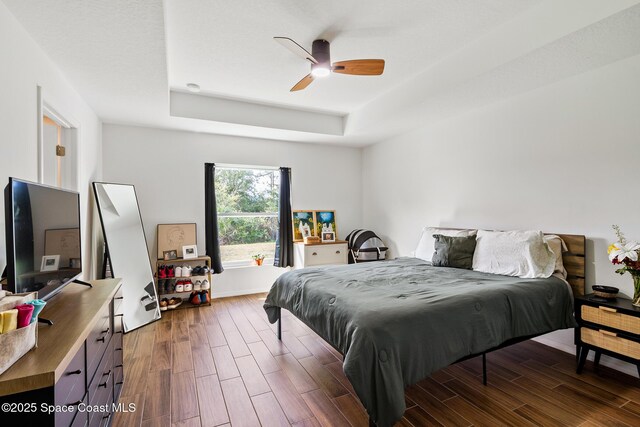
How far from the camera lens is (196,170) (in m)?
4.52

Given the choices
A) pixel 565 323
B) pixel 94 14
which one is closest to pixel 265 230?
pixel 94 14

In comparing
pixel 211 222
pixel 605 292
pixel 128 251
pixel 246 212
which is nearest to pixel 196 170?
pixel 211 222

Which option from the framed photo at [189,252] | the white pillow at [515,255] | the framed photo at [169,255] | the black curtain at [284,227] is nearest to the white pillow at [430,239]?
the white pillow at [515,255]

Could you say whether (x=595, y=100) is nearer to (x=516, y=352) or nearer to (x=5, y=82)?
(x=516, y=352)

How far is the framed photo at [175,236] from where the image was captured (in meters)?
4.23

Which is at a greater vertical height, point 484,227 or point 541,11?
point 541,11

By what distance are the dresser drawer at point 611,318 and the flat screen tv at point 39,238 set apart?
3514 millimetres

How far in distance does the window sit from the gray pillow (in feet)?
Result: 9.00

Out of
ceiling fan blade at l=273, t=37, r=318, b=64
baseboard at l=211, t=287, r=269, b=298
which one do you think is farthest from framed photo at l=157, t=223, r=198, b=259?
ceiling fan blade at l=273, t=37, r=318, b=64

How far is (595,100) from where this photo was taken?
2658 millimetres

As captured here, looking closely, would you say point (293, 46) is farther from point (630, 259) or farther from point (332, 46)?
point (630, 259)

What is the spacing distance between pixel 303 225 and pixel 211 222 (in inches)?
57.4

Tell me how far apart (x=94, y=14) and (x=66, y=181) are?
1.75 meters

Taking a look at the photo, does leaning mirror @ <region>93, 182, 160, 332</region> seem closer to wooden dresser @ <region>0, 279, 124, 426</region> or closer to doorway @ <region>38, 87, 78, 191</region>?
doorway @ <region>38, 87, 78, 191</region>
